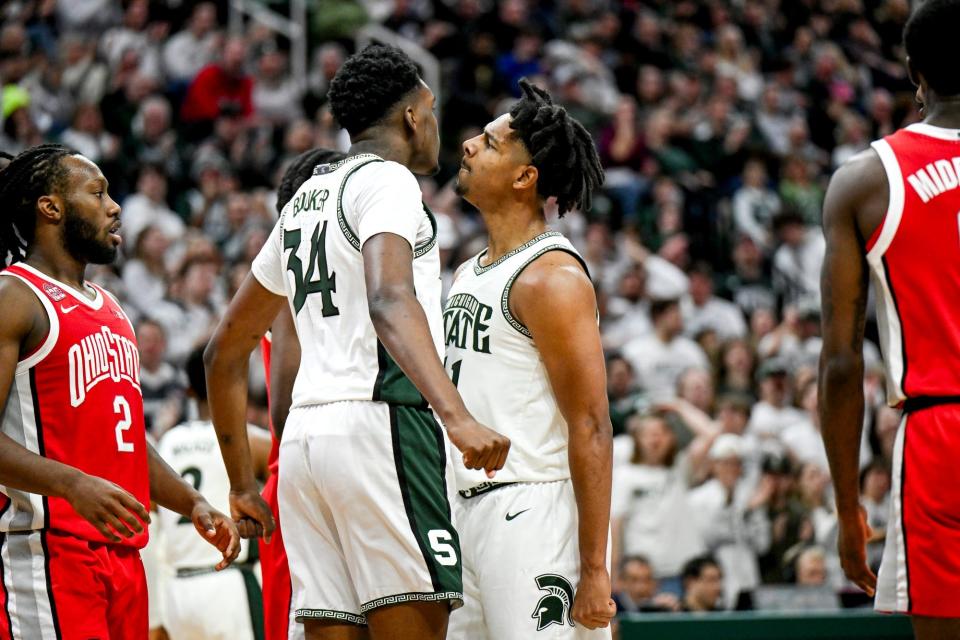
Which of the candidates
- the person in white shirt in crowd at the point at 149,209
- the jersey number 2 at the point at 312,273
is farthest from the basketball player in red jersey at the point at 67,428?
the person in white shirt in crowd at the point at 149,209

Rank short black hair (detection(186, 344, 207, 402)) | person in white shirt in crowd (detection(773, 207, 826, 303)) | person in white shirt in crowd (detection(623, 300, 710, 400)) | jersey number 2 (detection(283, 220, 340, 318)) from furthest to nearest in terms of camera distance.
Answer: person in white shirt in crowd (detection(773, 207, 826, 303)), person in white shirt in crowd (detection(623, 300, 710, 400)), short black hair (detection(186, 344, 207, 402)), jersey number 2 (detection(283, 220, 340, 318))

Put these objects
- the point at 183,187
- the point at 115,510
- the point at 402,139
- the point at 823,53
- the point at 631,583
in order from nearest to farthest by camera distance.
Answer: the point at 115,510 → the point at 402,139 → the point at 631,583 → the point at 183,187 → the point at 823,53

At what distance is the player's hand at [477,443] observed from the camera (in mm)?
3512

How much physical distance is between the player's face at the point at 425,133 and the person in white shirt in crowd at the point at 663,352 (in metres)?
7.60

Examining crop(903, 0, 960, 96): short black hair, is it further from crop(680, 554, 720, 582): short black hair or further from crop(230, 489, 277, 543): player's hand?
crop(680, 554, 720, 582): short black hair

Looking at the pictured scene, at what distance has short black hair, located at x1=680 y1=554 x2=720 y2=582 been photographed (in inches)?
357

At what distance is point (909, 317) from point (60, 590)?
2691 millimetres

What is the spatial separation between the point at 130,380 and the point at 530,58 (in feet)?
39.7

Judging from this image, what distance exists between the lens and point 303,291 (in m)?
4.17

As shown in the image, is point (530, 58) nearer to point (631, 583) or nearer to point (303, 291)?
point (631, 583)

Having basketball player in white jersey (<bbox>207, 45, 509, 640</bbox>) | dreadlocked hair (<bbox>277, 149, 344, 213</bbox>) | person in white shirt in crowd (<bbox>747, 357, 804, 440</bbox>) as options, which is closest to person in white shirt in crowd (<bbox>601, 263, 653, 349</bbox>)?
person in white shirt in crowd (<bbox>747, 357, 804, 440</bbox>)

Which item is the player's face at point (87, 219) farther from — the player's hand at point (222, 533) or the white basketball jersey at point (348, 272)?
the player's hand at point (222, 533)

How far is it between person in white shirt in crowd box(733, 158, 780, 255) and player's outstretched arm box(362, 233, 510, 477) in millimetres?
11191

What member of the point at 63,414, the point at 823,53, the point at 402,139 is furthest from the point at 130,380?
the point at 823,53
